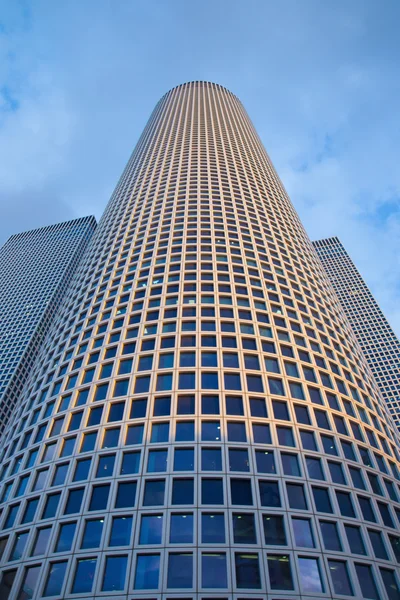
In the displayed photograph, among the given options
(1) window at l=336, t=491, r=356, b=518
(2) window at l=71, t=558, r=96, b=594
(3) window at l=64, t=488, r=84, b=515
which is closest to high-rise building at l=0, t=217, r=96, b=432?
(3) window at l=64, t=488, r=84, b=515

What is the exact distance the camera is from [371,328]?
523 feet

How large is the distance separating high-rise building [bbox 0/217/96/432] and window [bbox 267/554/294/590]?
10511 cm

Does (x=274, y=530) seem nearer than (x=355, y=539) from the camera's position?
Yes

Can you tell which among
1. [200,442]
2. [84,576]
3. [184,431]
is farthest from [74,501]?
[200,442]

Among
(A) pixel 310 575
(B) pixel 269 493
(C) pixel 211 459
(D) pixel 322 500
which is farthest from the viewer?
(C) pixel 211 459

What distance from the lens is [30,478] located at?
1335 inches

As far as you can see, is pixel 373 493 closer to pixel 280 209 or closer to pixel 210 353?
pixel 210 353

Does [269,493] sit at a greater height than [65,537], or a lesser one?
greater

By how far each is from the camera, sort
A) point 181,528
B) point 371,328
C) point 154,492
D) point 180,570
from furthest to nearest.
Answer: point 371,328, point 154,492, point 181,528, point 180,570

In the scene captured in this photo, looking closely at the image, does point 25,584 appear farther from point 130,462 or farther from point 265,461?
point 265,461

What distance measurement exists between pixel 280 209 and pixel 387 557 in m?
54.7

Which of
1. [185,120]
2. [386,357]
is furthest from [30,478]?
[386,357]

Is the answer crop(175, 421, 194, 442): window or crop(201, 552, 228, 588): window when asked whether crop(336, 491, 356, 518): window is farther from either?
crop(175, 421, 194, 442): window

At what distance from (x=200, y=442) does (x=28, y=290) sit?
142105 millimetres
